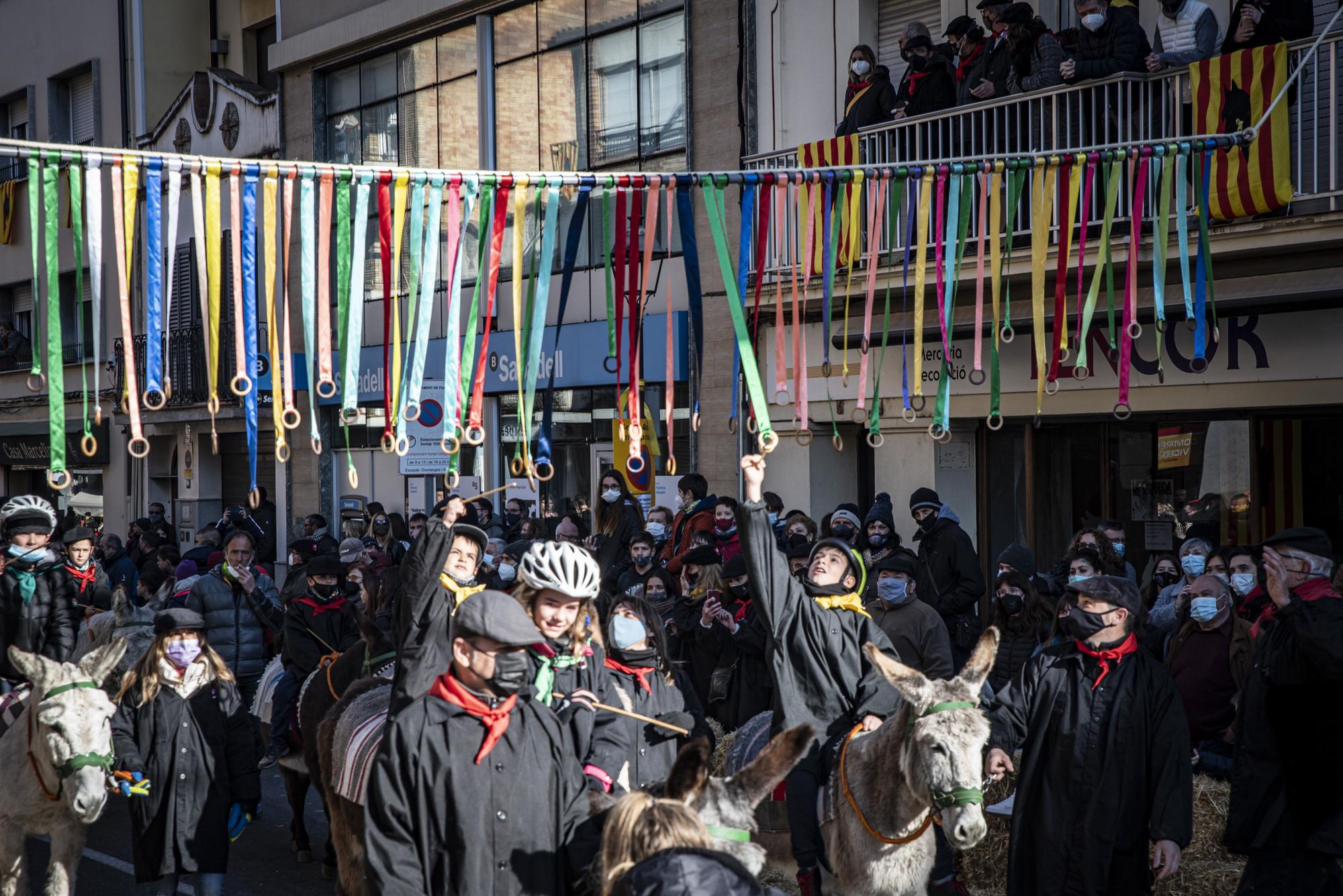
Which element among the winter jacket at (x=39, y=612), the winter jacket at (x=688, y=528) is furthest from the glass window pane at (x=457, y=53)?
the winter jacket at (x=39, y=612)

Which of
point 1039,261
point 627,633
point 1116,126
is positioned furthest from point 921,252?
point 1116,126

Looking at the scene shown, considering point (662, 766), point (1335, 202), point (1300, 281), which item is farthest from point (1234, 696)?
point (1335, 202)

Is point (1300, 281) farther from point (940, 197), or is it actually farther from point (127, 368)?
point (127, 368)

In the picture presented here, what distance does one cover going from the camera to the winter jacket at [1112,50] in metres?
11.3

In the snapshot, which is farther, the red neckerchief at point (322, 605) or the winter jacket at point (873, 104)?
the winter jacket at point (873, 104)

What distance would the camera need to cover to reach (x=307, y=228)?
18.5ft

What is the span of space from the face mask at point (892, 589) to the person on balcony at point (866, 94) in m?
6.75

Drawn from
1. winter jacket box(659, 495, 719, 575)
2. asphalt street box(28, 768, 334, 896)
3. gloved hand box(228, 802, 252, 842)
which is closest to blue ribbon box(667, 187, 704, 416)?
gloved hand box(228, 802, 252, 842)

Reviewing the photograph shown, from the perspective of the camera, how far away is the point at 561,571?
500cm

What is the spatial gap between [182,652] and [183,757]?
56 cm

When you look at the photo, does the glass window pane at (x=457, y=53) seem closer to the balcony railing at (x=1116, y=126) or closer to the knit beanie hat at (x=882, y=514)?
the balcony railing at (x=1116, y=126)

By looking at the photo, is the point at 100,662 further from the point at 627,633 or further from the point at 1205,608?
the point at 1205,608

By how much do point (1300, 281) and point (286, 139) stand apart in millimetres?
17819

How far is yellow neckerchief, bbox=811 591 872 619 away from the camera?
617 centimetres
